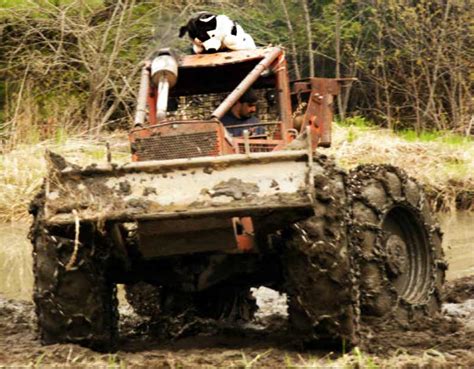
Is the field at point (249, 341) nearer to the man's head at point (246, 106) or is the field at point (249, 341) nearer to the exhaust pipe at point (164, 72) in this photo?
the man's head at point (246, 106)

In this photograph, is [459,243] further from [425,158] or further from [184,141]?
[184,141]

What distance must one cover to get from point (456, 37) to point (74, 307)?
17398 mm

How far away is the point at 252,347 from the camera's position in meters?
7.46

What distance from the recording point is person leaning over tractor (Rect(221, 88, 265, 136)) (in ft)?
26.6

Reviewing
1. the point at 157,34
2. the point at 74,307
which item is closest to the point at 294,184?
the point at 74,307

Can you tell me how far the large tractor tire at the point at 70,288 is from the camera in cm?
695

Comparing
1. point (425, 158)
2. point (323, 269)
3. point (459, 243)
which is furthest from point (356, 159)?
point (323, 269)

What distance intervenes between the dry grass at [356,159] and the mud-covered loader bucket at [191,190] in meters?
8.01

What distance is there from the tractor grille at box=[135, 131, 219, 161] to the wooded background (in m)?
10.7

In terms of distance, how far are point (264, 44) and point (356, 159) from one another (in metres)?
2.28

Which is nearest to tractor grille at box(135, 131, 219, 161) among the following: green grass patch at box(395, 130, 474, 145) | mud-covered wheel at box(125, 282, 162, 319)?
mud-covered wheel at box(125, 282, 162, 319)

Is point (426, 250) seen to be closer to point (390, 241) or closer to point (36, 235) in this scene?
point (390, 241)

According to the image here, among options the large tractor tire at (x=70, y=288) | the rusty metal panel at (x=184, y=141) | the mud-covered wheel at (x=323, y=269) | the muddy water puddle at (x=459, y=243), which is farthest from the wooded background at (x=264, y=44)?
the mud-covered wheel at (x=323, y=269)

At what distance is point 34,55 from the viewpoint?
19594 millimetres
